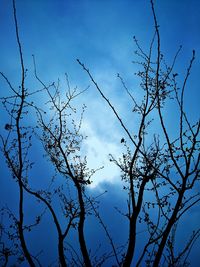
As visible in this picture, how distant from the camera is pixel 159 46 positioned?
5566 mm

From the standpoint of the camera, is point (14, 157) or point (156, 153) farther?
point (14, 157)

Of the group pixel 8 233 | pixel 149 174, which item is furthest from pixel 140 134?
pixel 8 233

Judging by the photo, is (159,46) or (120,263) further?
(120,263)

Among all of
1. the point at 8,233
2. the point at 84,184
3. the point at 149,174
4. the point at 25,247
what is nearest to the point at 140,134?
the point at 149,174

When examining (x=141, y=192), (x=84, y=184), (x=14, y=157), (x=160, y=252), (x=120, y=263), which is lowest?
(x=160, y=252)

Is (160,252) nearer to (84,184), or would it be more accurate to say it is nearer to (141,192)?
(141,192)

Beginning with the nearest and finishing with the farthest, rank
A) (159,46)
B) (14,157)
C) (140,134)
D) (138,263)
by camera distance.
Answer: (159,46) < (138,263) < (140,134) < (14,157)

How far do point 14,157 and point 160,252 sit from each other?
6.34m

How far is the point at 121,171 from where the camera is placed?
8367mm

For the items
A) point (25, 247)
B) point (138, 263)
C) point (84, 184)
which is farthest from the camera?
point (84, 184)

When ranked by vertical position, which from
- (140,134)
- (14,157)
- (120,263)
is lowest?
(120,263)

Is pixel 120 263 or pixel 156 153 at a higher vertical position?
pixel 156 153

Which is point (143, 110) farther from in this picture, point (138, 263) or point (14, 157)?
point (14, 157)

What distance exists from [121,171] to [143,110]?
2007 mm
